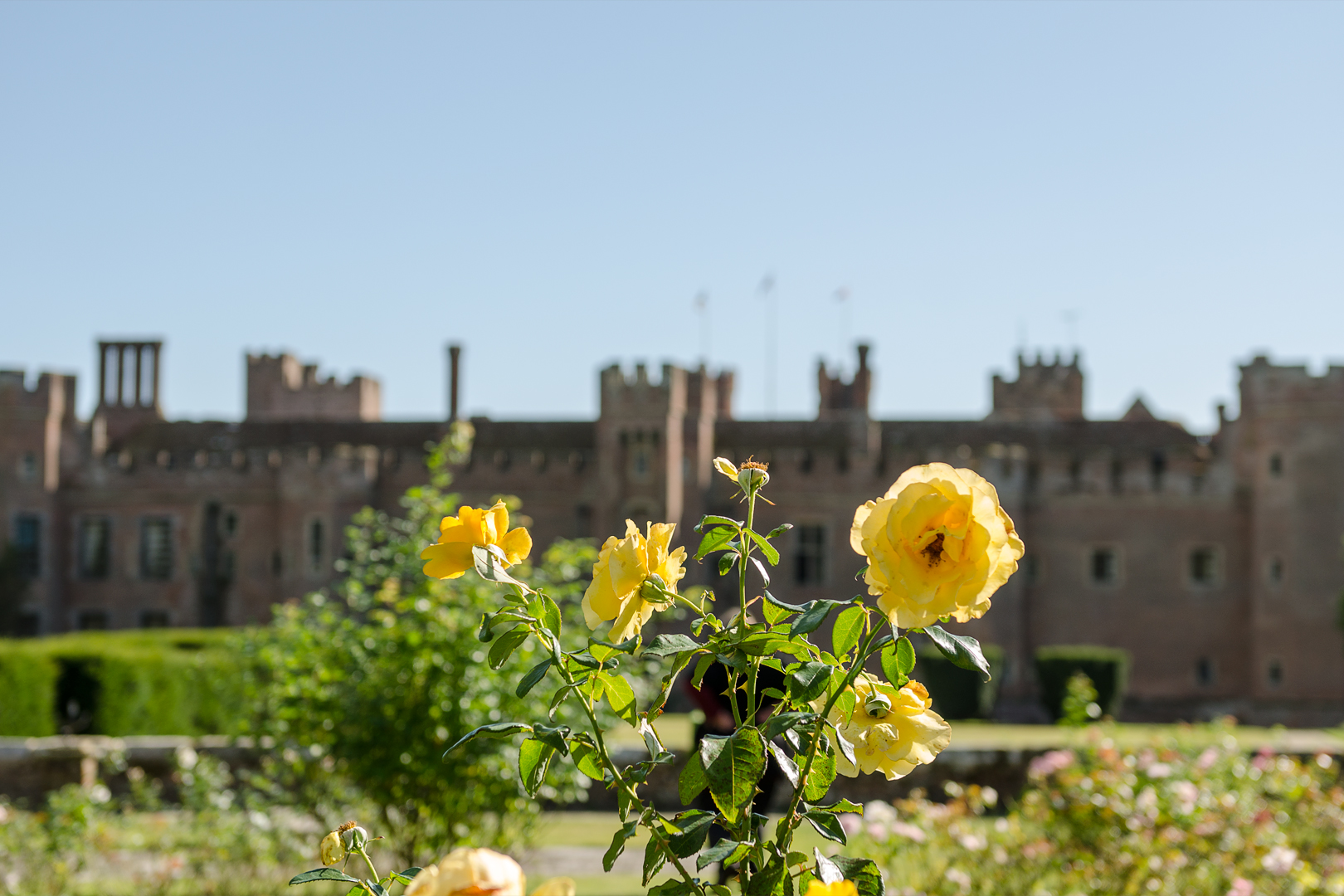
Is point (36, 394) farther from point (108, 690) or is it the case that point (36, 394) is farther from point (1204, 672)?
point (1204, 672)

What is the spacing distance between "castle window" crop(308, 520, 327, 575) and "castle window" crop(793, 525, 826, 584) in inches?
424

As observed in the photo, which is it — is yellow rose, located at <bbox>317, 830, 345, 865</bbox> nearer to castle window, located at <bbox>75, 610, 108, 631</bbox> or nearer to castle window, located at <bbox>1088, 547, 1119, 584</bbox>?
castle window, located at <bbox>1088, 547, 1119, 584</bbox>

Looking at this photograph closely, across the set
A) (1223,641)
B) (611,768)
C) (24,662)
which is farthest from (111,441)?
(611,768)

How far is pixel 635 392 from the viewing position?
28.2 metres

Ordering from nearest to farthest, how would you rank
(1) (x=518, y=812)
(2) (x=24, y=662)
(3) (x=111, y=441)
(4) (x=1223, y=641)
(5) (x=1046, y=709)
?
1. (1) (x=518, y=812)
2. (2) (x=24, y=662)
3. (5) (x=1046, y=709)
4. (4) (x=1223, y=641)
5. (3) (x=111, y=441)

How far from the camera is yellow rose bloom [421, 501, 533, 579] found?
2.08m

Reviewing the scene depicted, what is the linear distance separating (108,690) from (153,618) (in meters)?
17.0

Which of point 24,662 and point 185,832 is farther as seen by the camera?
point 24,662

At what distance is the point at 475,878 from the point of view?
1397 mm

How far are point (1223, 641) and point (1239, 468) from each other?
365 cm

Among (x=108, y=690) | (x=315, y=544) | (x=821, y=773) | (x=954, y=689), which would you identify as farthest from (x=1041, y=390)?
(x=821, y=773)

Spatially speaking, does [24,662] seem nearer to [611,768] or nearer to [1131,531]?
[611,768]

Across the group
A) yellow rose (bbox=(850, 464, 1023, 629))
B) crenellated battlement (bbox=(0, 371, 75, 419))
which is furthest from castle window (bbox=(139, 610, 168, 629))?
yellow rose (bbox=(850, 464, 1023, 629))

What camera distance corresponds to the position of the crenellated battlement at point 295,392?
41375 mm
